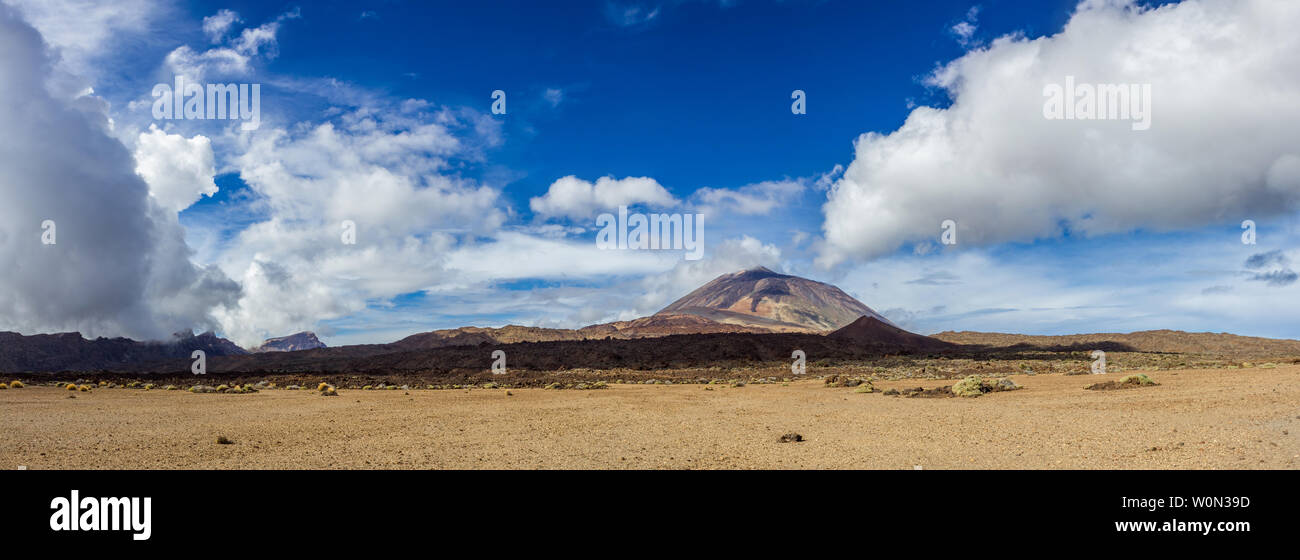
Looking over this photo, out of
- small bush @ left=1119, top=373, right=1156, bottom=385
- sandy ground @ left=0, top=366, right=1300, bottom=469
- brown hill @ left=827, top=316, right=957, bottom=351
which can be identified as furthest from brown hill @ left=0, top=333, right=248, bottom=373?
small bush @ left=1119, top=373, right=1156, bottom=385

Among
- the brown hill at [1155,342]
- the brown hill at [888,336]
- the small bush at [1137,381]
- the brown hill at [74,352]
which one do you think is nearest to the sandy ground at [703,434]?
the small bush at [1137,381]

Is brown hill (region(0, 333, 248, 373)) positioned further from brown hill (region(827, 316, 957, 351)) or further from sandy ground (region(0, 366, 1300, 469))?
brown hill (region(827, 316, 957, 351))

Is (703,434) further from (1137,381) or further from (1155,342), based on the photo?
(1155,342)

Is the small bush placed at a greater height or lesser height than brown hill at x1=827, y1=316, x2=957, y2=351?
greater

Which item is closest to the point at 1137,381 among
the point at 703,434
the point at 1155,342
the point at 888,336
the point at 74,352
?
the point at 703,434

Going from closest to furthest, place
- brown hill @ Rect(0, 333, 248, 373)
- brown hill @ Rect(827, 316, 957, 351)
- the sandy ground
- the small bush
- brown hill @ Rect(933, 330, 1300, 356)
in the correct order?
the sandy ground, the small bush, brown hill @ Rect(933, 330, 1300, 356), brown hill @ Rect(827, 316, 957, 351), brown hill @ Rect(0, 333, 248, 373)

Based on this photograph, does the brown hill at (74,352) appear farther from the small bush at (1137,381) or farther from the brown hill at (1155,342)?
the brown hill at (1155,342)

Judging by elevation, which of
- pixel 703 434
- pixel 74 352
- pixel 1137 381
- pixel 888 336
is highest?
pixel 703 434
